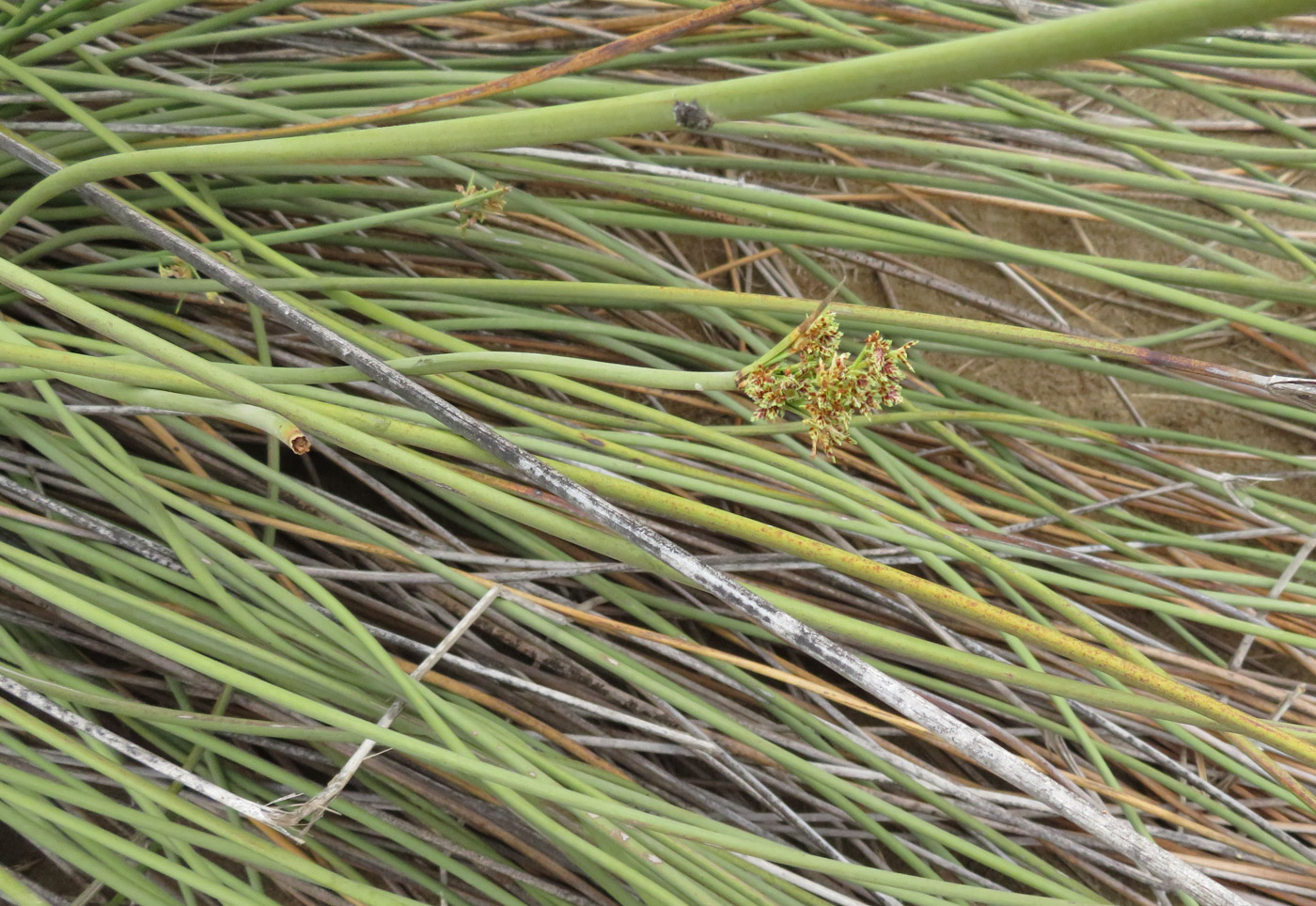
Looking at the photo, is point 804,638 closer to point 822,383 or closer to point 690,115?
point 822,383

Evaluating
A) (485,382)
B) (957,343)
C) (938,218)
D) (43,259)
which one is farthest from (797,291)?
(43,259)

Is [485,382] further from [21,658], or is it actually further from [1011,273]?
[1011,273]

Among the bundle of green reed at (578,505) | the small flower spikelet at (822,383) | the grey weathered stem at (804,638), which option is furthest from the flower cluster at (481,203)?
the small flower spikelet at (822,383)

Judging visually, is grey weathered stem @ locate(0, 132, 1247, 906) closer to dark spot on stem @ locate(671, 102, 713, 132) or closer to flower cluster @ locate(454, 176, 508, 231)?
flower cluster @ locate(454, 176, 508, 231)

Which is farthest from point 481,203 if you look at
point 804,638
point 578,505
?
point 804,638

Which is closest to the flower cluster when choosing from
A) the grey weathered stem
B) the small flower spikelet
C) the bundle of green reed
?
the bundle of green reed

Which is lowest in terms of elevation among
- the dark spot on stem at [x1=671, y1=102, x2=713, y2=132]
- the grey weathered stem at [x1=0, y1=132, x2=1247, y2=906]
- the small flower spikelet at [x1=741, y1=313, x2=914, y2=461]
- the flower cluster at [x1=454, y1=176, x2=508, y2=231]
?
the grey weathered stem at [x1=0, y1=132, x2=1247, y2=906]
